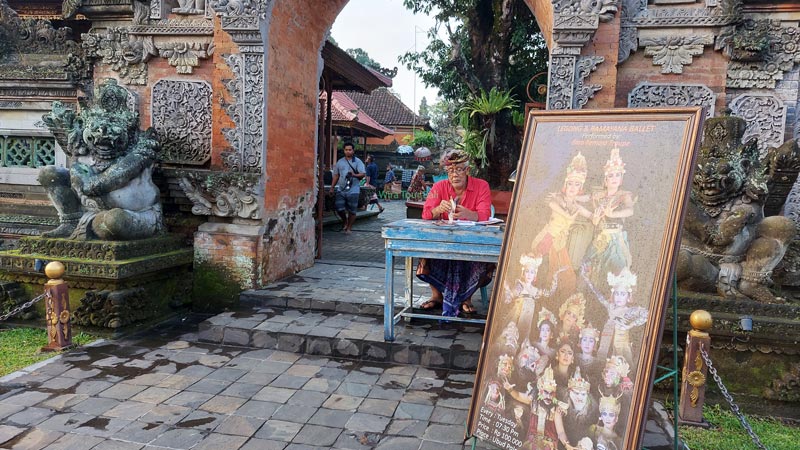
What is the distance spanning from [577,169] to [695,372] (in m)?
1.75

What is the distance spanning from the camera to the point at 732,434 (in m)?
3.38

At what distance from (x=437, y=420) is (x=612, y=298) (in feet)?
4.93

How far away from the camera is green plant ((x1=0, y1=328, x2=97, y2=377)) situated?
418cm

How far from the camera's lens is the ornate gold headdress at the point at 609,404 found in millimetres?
2229

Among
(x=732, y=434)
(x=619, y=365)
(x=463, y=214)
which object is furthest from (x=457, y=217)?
(x=732, y=434)

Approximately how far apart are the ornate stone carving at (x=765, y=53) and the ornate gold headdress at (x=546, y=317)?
3.80m

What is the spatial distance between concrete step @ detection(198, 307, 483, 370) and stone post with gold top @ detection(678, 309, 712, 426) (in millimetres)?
1425

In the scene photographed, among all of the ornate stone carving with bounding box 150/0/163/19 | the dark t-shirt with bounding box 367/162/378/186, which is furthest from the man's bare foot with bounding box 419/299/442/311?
the dark t-shirt with bounding box 367/162/378/186

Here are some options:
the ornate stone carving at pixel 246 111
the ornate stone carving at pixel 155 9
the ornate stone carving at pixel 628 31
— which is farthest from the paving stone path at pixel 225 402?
the ornate stone carving at pixel 155 9

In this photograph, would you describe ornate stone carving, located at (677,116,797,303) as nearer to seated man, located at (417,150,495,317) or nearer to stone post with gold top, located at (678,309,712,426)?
stone post with gold top, located at (678,309,712,426)

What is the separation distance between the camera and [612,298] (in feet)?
7.66

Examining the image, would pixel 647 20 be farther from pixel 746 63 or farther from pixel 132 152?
pixel 132 152

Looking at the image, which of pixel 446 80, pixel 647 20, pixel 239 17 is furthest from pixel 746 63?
pixel 446 80

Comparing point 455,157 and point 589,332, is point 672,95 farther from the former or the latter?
point 589,332
